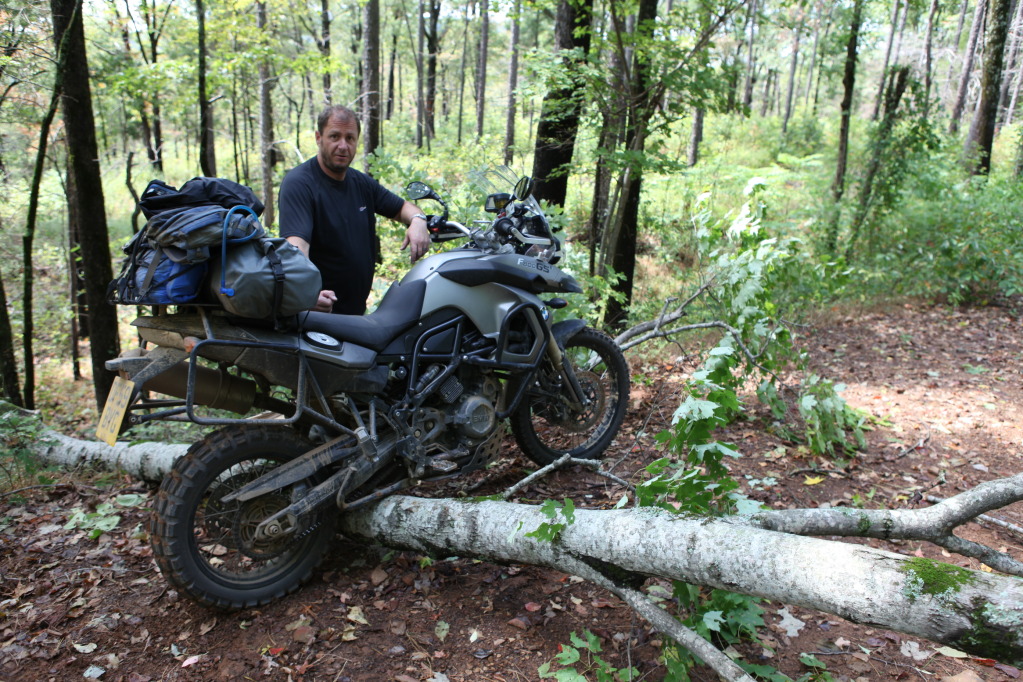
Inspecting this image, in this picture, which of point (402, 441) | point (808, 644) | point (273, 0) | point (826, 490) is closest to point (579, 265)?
point (826, 490)

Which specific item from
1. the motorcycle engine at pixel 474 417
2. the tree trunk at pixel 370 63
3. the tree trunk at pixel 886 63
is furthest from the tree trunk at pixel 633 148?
the tree trunk at pixel 370 63

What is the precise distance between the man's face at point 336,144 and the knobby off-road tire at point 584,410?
167 centimetres

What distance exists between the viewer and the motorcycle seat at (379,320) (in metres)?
2.91

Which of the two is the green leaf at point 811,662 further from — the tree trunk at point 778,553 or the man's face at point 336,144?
the man's face at point 336,144

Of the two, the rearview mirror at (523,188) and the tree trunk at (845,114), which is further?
the tree trunk at (845,114)

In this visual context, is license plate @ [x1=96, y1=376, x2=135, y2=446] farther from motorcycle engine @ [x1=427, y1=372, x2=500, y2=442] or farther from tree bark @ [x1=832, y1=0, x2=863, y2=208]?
tree bark @ [x1=832, y1=0, x2=863, y2=208]

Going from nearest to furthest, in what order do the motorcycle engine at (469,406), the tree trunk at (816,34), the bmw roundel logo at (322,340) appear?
the bmw roundel logo at (322,340)
the motorcycle engine at (469,406)
the tree trunk at (816,34)

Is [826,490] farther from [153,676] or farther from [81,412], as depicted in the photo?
[81,412]

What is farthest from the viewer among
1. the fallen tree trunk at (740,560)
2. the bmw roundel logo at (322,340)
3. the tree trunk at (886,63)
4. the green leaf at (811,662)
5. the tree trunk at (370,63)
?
the tree trunk at (370,63)

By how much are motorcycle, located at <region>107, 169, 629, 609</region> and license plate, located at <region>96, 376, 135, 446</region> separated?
0.02 metres

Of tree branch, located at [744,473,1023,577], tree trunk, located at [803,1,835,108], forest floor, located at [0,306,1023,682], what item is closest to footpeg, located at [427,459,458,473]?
forest floor, located at [0,306,1023,682]

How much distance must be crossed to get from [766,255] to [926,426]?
193cm

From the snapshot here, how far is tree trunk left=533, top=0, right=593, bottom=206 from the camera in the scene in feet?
22.7

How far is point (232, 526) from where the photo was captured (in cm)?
274
